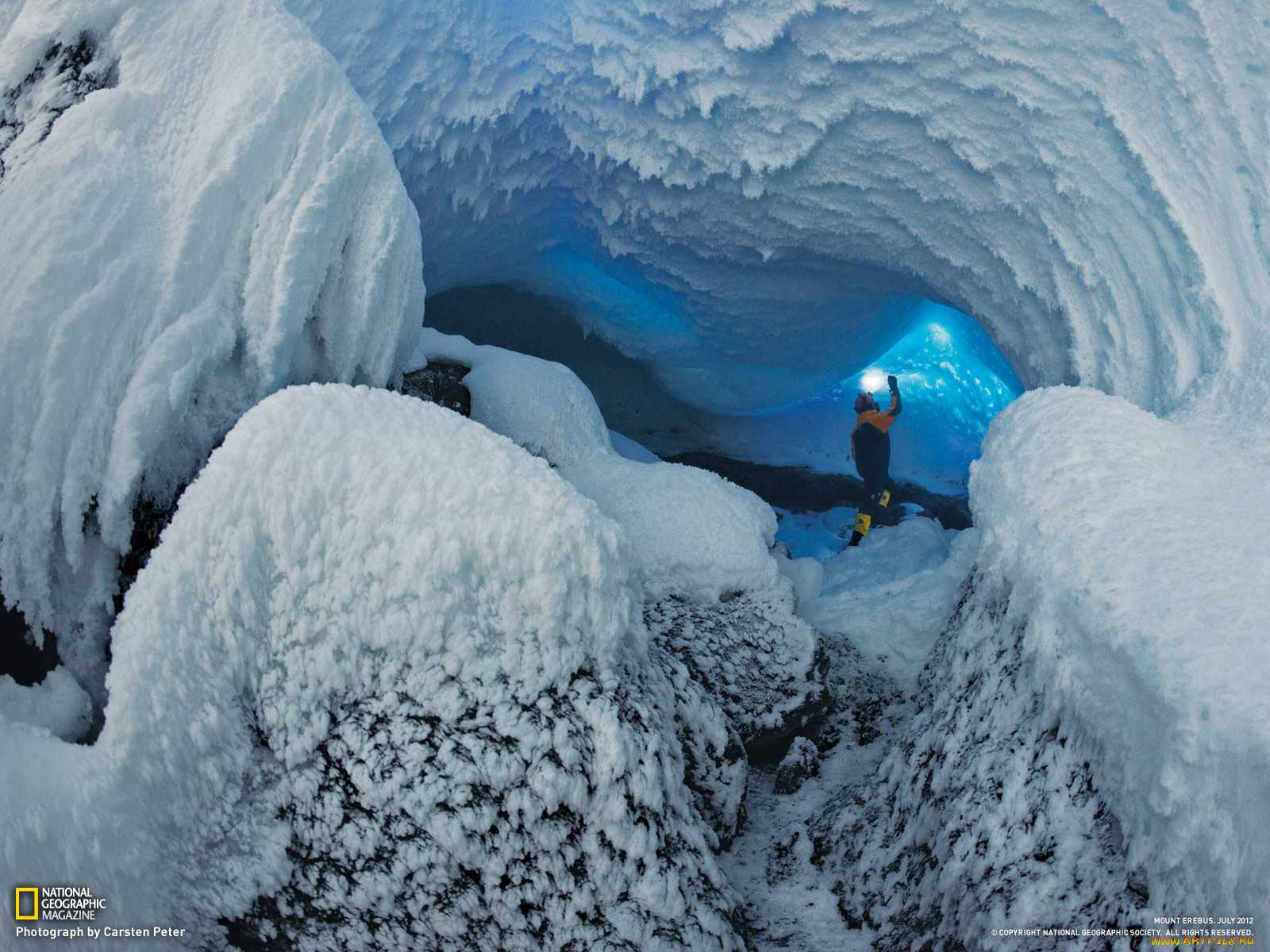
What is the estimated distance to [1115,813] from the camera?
43.7 inches

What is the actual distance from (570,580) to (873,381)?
520cm

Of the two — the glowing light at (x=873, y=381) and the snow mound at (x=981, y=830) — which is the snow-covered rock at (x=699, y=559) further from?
the glowing light at (x=873, y=381)

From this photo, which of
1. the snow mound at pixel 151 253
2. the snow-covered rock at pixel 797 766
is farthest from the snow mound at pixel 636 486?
the snow mound at pixel 151 253

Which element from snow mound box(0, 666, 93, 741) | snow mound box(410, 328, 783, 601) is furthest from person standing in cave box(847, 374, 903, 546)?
snow mound box(0, 666, 93, 741)

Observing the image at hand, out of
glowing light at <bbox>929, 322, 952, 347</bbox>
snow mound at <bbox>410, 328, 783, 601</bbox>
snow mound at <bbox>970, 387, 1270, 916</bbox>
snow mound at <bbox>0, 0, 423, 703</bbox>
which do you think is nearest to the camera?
snow mound at <bbox>970, 387, 1270, 916</bbox>

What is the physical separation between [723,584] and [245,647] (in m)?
1.52

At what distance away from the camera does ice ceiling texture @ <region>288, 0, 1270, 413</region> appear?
79.8 inches

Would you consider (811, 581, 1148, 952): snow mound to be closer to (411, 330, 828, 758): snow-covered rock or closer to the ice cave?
the ice cave

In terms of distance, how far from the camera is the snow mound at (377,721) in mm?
1159

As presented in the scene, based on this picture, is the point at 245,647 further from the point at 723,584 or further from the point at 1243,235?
the point at 1243,235

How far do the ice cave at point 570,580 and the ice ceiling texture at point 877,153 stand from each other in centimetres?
2

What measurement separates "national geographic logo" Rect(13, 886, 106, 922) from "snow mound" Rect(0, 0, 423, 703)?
0.41 meters

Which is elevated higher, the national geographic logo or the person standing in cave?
the person standing in cave

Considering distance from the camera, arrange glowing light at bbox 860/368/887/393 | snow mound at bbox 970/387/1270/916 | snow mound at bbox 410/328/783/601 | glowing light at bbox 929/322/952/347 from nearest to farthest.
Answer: snow mound at bbox 970/387/1270/916
snow mound at bbox 410/328/783/601
glowing light at bbox 929/322/952/347
glowing light at bbox 860/368/887/393
